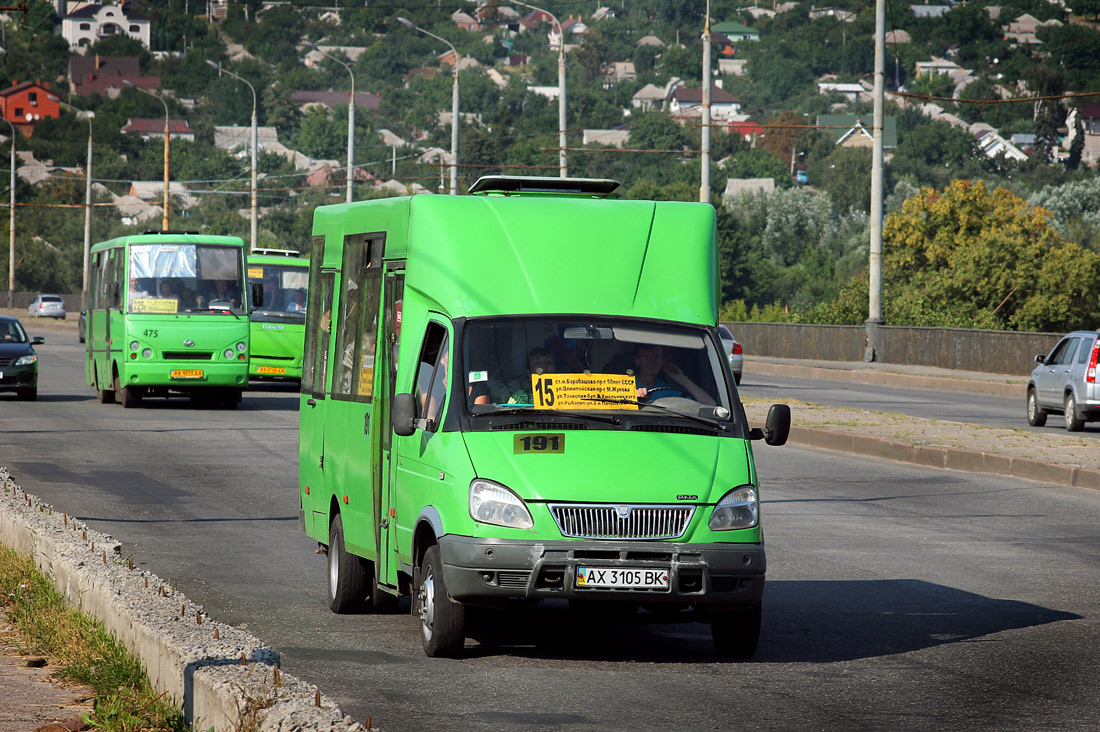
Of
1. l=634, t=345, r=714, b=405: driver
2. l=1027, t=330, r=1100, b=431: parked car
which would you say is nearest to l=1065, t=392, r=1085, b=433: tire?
l=1027, t=330, r=1100, b=431: parked car

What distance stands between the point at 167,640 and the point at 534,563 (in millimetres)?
1837

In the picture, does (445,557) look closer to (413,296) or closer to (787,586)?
(413,296)

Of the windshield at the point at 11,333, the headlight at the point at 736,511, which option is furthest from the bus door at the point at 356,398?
the windshield at the point at 11,333

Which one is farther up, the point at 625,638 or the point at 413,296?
the point at 413,296

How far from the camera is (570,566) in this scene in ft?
25.2

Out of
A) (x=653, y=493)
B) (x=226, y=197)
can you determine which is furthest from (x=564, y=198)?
(x=226, y=197)

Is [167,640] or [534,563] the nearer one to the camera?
[167,640]

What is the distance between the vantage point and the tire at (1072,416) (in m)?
24.3

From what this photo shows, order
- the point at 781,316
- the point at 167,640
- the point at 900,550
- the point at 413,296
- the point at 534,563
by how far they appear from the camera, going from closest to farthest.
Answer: the point at 167,640
the point at 534,563
the point at 413,296
the point at 900,550
the point at 781,316

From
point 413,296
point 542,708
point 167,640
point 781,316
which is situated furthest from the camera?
point 781,316

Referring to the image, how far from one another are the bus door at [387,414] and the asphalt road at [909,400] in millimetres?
17004

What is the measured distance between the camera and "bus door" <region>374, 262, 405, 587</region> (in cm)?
884

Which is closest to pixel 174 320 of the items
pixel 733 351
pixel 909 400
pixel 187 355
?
pixel 187 355

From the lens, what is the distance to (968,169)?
17212 cm
